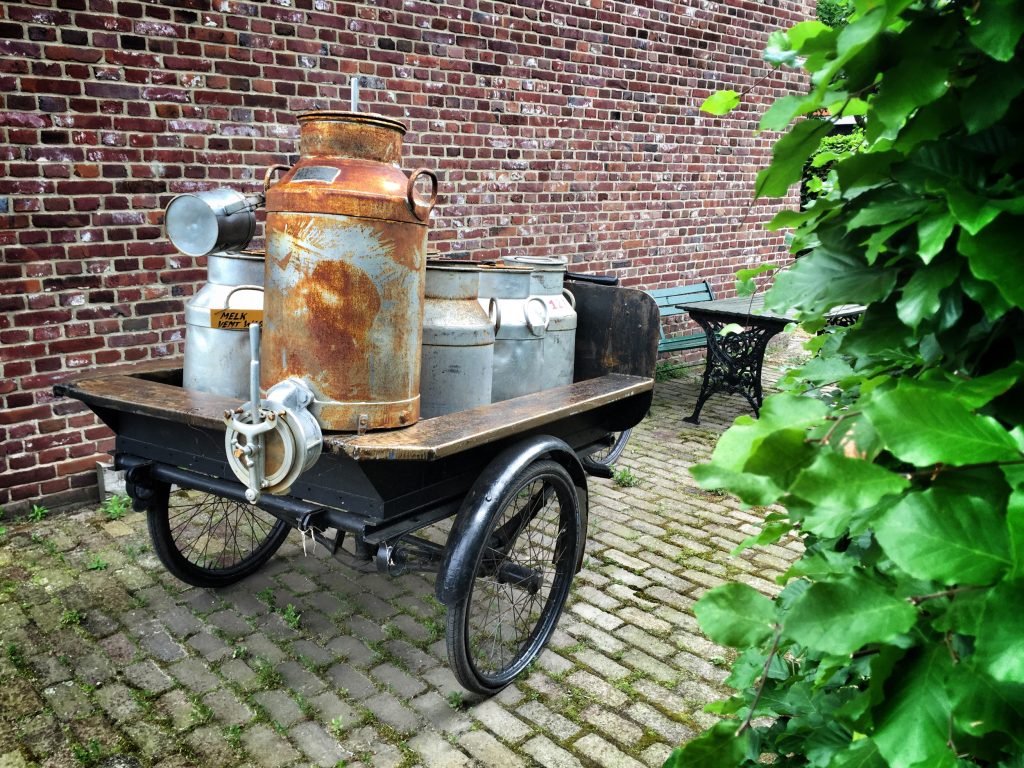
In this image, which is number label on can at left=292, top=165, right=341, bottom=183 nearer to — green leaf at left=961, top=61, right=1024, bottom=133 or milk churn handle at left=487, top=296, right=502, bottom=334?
milk churn handle at left=487, top=296, right=502, bottom=334

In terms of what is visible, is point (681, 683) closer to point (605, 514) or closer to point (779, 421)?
point (605, 514)

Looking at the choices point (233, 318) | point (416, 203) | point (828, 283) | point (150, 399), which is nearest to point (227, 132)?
point (233, 318)

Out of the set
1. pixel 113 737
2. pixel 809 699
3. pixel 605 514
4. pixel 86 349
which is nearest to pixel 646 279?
pixel 605 514

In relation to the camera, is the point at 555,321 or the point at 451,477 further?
the point at 555,321

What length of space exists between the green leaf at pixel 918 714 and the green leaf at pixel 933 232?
1.26 ft

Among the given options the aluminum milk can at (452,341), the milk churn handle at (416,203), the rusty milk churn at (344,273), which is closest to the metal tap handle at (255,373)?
the rusty milk churn at (344,273)

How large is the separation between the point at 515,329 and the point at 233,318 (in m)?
1.06

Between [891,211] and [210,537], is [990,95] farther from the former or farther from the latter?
[210,537]

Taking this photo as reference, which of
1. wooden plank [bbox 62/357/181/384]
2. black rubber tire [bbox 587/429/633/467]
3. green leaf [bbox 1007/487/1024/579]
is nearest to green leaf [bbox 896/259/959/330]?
green leaf [bbox 1007/487/1024/579]

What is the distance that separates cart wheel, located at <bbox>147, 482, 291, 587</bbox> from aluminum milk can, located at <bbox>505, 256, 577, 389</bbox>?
4.08ft

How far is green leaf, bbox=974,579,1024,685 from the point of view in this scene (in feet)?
2.15

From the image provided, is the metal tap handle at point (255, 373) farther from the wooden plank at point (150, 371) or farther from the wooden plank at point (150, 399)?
the wooden plank at point (150, 371)

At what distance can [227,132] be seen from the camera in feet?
14.7

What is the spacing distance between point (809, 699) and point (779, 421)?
64cm
